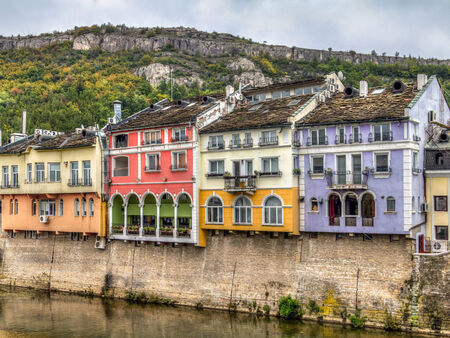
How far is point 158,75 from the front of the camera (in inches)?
6088

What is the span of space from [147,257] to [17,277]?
57.7 ft

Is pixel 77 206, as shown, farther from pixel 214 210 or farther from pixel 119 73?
pixel 119 73

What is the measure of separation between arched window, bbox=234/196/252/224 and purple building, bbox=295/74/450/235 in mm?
4254

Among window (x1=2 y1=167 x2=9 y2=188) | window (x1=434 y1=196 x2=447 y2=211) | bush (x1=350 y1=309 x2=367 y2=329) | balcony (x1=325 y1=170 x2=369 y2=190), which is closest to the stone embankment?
bush (x1=350 y1=309 x2=367 y2=329)

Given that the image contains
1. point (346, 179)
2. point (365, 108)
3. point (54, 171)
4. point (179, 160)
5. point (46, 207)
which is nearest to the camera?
point (346, 179)

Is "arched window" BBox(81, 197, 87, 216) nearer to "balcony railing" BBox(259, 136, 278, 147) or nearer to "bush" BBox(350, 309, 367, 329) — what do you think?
"balcony railing" BBox(259, 136, 278, 147)

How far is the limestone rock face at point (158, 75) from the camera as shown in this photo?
149 m

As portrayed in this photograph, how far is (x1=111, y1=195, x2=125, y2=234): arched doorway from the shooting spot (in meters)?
51.7

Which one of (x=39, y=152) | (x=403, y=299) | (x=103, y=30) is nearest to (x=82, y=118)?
(x=39, y=152)

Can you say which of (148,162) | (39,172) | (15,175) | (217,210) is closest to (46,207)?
(39,172)

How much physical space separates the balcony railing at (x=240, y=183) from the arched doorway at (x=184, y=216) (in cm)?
489

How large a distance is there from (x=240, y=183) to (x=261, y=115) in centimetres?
618

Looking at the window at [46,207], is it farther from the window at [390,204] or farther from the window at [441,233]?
the window at [441,233]

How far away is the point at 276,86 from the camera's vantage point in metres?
50.4
